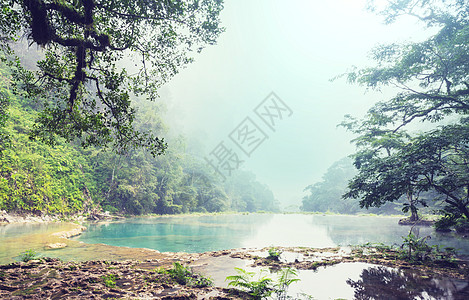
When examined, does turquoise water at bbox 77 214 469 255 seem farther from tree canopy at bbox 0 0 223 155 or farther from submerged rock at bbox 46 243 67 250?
tree canopy at bbox 0 0 223 155

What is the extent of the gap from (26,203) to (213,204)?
40178mm

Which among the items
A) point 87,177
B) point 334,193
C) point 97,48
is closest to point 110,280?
point 97,48

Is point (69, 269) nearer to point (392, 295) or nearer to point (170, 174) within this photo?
point (392, 295)

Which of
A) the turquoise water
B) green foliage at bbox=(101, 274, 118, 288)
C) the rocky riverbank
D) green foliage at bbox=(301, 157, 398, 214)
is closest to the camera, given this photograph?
the rocky riverbank

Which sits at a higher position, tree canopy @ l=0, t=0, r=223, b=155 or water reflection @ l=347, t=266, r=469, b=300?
tree canopy @ l=0, t=0, r=223, b=155

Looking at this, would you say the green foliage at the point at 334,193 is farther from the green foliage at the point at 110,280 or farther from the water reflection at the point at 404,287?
the green foliage at the point at 110,280

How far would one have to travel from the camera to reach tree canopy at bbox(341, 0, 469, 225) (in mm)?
8945

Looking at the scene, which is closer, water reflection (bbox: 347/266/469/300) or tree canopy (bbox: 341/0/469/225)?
water reflection (bbox: 347/266/469/300)

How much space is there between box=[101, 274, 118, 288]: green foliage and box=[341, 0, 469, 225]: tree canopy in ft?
31.3

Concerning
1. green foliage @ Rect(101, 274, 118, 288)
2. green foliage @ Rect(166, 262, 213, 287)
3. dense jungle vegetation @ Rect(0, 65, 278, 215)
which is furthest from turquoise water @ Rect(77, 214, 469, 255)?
green foliage @ Rect(101, 274, 118, 288)

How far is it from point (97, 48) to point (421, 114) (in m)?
16.6

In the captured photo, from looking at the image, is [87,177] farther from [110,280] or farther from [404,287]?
[404,287]

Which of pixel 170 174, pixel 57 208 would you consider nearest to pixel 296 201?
pixel 170 174

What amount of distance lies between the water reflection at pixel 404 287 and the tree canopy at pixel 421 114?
2.80 metres
